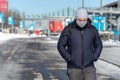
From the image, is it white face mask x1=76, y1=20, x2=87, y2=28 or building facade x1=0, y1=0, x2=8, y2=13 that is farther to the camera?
building facade x1=0, y1=0, x2=8, y2=13

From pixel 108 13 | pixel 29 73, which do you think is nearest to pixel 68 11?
pixel 108 13

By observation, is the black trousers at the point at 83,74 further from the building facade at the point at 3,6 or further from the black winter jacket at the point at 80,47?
the building facade at the point at 3,6

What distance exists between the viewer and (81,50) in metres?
7.63

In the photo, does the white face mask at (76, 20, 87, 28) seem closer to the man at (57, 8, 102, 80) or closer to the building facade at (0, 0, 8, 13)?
the man at (57, 8, 102, 80)

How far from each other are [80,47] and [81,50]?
5cm

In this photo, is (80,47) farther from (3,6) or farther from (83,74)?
(3,6)

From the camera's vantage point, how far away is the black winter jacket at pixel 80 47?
300 inches

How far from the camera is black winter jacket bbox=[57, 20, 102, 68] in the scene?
25.0 feet

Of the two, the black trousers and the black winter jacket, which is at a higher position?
the black winter jacket

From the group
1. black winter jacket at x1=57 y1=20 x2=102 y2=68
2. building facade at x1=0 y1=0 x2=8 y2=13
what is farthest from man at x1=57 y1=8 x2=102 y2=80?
building facade at x1=0 y1=0 x2=8 y2=13

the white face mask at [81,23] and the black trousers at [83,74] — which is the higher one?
the white face mask at [81,23]

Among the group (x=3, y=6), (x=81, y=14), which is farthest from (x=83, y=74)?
(x=3, y=6)

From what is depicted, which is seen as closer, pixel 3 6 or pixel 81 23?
pixel 81 23

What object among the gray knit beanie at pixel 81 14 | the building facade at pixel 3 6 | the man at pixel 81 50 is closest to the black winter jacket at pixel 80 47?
the man at pixel 81 50
